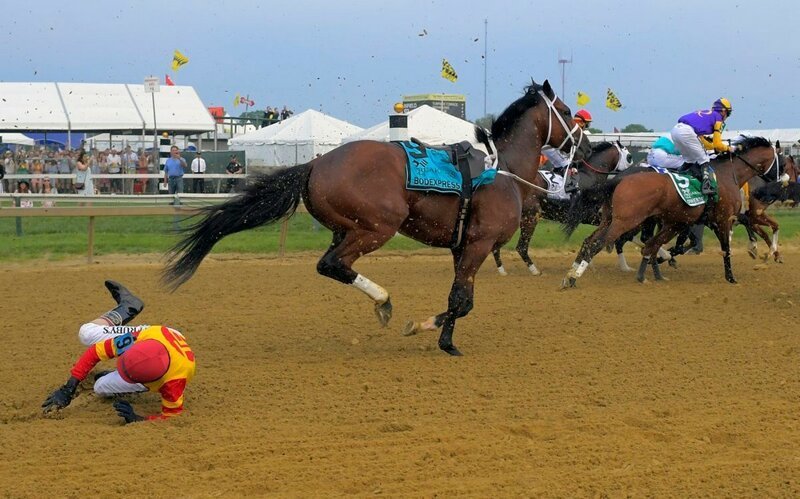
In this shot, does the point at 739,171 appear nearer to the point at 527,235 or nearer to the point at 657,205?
the point at 657,205

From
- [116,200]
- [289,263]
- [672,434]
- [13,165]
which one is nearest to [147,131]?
[13,165]

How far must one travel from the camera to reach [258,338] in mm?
9141

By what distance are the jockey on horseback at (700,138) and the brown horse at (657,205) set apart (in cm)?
31

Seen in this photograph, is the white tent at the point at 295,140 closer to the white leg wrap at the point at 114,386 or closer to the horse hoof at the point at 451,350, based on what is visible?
the horse hoof at the point at 451,350

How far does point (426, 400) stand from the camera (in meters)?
6.75

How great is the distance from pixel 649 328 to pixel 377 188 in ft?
11.2

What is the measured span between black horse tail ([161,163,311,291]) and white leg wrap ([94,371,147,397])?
1.60 meters

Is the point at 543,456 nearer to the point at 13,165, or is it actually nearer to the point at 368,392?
the point at 368,392

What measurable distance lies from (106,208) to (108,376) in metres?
9.40

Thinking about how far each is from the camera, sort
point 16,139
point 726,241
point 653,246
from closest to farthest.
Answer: point 726,241 → point 653,246 → point 16,139

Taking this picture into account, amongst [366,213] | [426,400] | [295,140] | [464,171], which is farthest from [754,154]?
[295,140]

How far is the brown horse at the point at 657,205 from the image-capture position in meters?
12.4

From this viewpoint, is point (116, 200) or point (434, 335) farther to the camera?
point (116, 200)

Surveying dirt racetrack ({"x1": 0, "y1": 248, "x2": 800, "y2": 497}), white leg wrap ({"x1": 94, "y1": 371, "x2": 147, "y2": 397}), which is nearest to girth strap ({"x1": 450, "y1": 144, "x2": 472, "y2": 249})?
dirt racetrack ({"x1": 0, "y1": 248, "x2": 800, "y2": 497})
